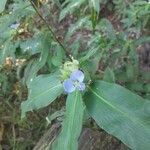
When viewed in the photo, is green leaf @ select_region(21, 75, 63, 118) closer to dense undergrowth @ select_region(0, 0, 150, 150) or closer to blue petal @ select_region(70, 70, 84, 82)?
dense undergrowth @ select_region(0, 0, 150, 150)

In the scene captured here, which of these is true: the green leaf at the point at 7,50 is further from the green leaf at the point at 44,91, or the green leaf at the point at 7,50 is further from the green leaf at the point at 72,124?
the green leaf at the point at 72,124

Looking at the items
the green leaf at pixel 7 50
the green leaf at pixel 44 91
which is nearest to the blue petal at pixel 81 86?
the green leaf at pixel 44 91

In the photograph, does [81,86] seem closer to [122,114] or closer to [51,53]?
[122,114]

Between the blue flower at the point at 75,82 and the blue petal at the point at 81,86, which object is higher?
the blue flower at the point at 75,82

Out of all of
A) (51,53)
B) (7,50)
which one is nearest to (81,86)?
(51,53)

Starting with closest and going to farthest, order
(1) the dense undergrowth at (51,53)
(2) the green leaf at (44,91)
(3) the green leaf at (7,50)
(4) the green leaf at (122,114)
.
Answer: (4) the green leaf at (122,114) < (2) the green leaf at (44,91) < (1) the dense undergrowth at (51,53) < (3) the green leaf at (7,50)

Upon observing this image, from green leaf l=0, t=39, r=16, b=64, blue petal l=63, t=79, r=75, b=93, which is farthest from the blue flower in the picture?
green leaf l=0, t=39, r=16, b=64
